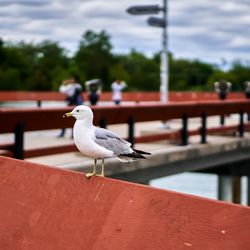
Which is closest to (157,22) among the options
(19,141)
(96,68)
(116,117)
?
(116,117)

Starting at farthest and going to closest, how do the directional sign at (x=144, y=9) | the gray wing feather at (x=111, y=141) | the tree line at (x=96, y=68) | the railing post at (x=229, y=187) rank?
the tree line at (x=96, y=68) → the railing post at (x=229, y=187) → the directional sign at (x=144, y=9) → the gray wing feather at (x=111, y=141)

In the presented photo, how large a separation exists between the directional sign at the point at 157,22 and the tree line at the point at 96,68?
268ft

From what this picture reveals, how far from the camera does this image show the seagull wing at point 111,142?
13.9 ft

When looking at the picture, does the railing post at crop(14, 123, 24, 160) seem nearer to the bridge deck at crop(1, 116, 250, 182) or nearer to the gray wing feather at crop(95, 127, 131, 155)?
the bridge deck at crop(1, 116, 250, 182)

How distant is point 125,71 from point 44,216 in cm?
11881

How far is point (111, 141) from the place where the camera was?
445 cm

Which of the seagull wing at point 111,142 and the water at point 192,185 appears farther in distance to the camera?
the water at point 192,185

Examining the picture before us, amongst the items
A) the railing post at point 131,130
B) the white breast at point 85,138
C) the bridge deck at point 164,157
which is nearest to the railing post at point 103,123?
the bridge deck at point 164,157

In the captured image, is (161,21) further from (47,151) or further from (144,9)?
(47,151)

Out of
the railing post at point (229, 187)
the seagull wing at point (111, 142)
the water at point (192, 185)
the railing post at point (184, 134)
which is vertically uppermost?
the seagull wing at point (111, 142)

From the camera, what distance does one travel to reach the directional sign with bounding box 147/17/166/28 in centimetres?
1775

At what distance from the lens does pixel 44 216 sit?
3.69m

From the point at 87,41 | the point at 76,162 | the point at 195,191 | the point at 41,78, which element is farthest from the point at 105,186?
the point at 87,41

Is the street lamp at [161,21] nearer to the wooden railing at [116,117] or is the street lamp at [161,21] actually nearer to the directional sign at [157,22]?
the directional sign at [157,22]
